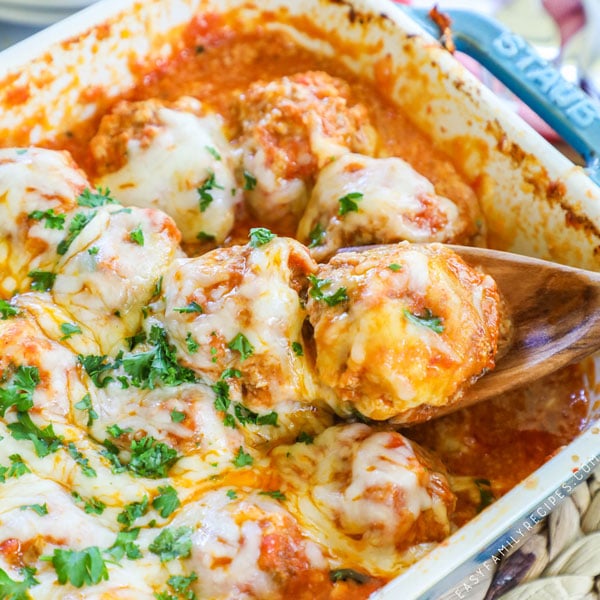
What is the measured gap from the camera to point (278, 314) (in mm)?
2246

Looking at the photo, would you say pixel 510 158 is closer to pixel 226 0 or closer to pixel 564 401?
pixel 564 401

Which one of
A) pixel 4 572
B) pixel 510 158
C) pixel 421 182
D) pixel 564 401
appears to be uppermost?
pixel 510 158

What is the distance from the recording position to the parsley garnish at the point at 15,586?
6.17 feet

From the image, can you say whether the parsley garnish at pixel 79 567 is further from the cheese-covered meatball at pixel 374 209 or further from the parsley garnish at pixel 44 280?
the cheese-covered meatball at pixel 374 209

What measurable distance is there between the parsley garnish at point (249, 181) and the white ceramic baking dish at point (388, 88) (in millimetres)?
646

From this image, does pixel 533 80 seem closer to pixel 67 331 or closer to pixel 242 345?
pixel 242 345

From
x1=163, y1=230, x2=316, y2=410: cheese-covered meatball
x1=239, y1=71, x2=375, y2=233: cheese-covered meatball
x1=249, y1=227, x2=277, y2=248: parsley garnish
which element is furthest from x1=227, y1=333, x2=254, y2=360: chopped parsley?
x1=239, y1=71, x2=375, y2=233: cheese-covered meatball

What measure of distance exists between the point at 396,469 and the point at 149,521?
638mm

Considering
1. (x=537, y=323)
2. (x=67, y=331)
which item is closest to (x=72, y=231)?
(x=67, y=331)

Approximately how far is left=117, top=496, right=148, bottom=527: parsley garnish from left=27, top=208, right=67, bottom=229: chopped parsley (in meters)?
0.87

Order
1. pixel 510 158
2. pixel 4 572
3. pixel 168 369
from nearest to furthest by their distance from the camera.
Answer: pixel 4 572 → pixel 168 369 → pixel 510 158

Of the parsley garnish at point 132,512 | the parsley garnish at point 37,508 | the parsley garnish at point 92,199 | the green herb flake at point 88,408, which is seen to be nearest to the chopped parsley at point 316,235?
the parsley garnish at point 92,199

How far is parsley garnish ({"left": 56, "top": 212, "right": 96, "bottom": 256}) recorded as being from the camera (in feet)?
8.20

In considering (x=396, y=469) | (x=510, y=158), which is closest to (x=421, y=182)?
(x=510, y=158)
